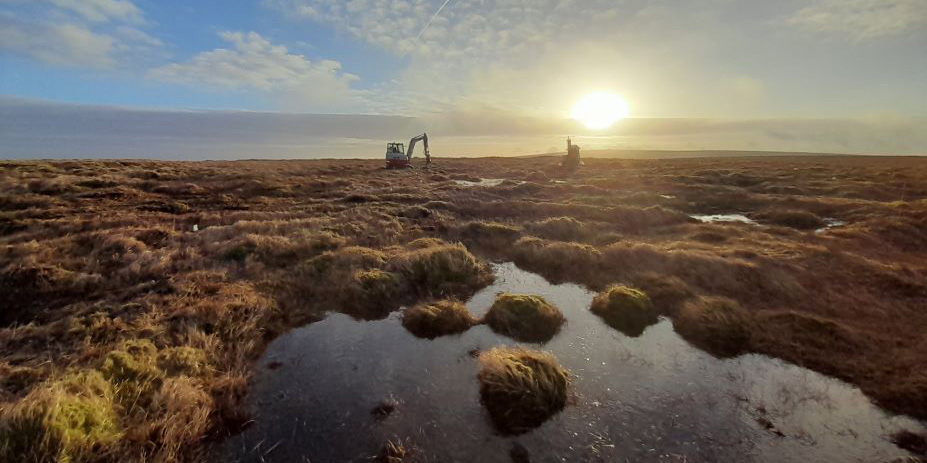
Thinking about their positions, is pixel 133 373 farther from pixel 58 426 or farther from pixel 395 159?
pixel 395 159

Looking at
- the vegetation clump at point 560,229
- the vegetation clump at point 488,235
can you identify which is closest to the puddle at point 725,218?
the vegetation clump at point 560,229

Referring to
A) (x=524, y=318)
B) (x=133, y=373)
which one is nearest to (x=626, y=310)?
(x=524, y=318)

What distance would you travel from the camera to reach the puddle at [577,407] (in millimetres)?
7664

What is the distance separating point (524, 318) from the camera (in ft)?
42.7

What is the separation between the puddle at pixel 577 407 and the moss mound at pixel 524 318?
0.67m

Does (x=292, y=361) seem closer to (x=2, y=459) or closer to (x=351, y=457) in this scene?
(x=351, y=457)

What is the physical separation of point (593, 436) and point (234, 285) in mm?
13511

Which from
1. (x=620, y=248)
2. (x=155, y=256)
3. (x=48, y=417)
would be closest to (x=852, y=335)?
(x=620, y=248)

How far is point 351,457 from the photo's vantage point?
24.4ft

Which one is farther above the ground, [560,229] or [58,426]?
[560,229]

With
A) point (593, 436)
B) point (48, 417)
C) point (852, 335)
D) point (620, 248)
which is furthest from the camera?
point (620, 248)

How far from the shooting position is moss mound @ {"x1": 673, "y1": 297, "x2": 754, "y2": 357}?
11906 millimetres

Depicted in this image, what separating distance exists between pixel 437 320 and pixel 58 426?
871 centimetres

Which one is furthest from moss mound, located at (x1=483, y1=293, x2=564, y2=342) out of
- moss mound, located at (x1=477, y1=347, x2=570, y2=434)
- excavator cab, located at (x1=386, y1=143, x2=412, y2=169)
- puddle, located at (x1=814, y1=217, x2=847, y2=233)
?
excavator cab, located at (x1=386, y1=143, x2=412, y2=169)
